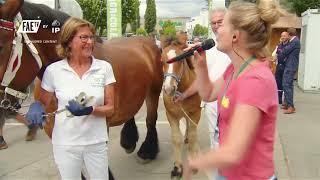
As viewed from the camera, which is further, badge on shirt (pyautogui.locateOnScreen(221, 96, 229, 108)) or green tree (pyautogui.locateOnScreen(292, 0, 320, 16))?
green tree (pyautogui.locateOnScreen(292, 0, 320, 16))

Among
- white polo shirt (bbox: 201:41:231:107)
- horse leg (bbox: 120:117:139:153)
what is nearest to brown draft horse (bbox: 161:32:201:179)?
white polo shirt (bbox: 201:41:231:107)

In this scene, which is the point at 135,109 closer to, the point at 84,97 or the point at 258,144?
the point at 84,97

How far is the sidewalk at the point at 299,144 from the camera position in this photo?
509 centimetres

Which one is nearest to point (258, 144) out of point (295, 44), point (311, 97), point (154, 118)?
point (154, 118)

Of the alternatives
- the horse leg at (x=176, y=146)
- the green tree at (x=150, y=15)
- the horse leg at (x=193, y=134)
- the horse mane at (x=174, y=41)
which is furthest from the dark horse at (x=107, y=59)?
the green tree at (x=150, y=15)

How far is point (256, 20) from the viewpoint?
1780 millimetres

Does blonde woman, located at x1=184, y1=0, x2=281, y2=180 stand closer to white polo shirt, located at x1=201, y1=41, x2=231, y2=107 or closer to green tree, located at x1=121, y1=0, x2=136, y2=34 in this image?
white polo shirt, located at x1=201, y1=41, x2=231, y2=107

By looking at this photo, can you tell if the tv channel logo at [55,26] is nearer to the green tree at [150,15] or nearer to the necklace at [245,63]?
the necklace at [245,63]

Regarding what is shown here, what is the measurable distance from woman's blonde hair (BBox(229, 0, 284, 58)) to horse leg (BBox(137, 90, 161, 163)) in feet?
12.7

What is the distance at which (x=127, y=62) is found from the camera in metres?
4.73

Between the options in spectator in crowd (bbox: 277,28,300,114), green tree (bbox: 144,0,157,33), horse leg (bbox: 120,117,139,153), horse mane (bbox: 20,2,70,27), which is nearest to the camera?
horse mane (bbox: 20,2,70,27)

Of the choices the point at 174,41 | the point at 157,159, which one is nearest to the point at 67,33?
the point at 174,41

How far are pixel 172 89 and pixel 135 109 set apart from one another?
58 cm

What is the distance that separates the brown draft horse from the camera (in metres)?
4.73
